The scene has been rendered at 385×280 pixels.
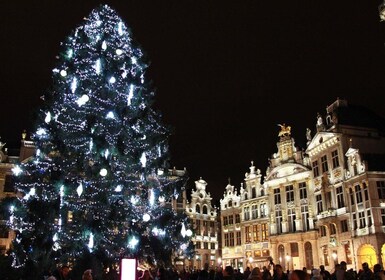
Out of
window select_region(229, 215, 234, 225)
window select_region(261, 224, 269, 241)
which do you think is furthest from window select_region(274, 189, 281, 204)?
window select_region(229, 215, 234, 225)

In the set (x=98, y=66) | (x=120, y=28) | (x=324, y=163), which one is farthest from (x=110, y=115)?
(x=324, y=163)

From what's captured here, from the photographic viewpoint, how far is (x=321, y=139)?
134 ft

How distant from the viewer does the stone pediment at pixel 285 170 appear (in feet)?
144

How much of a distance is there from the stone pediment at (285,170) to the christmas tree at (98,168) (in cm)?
2839

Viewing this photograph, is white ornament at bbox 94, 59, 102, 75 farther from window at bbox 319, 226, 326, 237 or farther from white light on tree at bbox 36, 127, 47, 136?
window at bbox 319, 226, 326, 237

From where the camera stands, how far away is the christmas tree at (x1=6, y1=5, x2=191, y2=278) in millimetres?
14258

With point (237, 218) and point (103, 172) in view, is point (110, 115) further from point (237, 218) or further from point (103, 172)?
point (237, 218)

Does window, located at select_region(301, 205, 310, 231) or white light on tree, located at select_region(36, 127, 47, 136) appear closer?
white light on tree, located at select_region(36, 127, 47, 136)

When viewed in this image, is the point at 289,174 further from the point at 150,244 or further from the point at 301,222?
the point at 150,244

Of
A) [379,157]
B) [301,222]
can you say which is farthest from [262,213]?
[379,157]

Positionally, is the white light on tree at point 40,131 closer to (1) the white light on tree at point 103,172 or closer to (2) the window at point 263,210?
(1) the white light on tree at point 103,172

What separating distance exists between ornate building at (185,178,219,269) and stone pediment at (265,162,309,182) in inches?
409

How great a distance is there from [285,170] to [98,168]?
33385 millimetres

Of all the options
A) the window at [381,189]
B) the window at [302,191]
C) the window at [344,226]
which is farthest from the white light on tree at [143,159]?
the window at [302,191]
